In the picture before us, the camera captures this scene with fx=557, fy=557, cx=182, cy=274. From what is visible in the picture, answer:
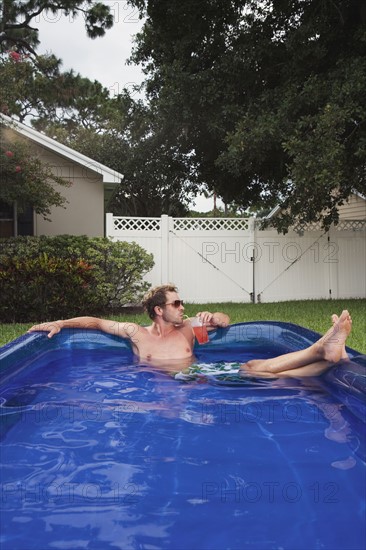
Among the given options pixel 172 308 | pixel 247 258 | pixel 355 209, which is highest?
pixel 355 209

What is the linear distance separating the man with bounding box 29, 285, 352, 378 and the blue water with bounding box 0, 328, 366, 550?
0.17m

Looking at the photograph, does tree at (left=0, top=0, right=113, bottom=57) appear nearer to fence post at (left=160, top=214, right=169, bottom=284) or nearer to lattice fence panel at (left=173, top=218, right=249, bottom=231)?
lattice fence panel at (left=173, top=218, right=249, bottom=231)

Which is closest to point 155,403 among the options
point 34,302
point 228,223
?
point 34,302

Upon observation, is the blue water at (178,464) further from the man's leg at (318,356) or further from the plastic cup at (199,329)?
the plastic cup at (199,329)

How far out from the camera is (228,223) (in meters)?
12.6

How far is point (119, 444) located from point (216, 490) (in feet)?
2.81

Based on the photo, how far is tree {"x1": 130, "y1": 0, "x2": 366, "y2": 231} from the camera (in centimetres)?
989

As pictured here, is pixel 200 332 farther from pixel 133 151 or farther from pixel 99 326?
pixel 133 151

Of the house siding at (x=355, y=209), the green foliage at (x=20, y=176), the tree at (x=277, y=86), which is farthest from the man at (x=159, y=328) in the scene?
the house siding at (x=355, y=209)

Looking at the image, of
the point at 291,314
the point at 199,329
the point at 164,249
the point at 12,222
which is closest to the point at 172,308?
the point at 199,329

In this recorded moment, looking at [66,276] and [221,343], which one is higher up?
[66,276]

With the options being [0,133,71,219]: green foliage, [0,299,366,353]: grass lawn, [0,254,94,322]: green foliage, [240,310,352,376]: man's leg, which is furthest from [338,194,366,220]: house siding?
[240,310,352,376]: man's leg

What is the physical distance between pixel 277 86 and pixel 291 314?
5391 mm

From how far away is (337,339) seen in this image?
4000 mm
